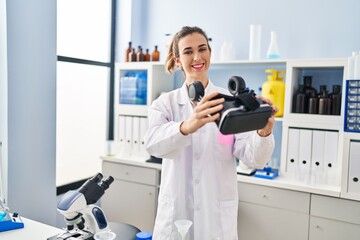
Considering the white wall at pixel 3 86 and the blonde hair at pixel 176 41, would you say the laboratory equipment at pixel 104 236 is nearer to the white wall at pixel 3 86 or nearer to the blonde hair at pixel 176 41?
the blonde hair at pixel 176 41

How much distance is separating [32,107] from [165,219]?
4.12ft

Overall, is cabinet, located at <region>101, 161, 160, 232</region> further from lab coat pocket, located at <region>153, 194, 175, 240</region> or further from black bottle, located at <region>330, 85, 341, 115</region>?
black bottle, located at <region>330, 85, 341, 115</region>

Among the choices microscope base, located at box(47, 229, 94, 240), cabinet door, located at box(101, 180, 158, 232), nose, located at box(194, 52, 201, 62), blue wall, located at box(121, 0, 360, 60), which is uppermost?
blue wall, located at box(121, 0, 360, 60)

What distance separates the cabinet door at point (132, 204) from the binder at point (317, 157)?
47.4 inches

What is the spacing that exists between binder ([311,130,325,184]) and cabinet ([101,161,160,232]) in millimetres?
1169

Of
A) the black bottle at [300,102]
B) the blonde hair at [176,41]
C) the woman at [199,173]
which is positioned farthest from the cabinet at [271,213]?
the blonde hair at [176,41]

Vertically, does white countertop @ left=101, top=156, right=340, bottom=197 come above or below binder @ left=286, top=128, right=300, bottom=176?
below

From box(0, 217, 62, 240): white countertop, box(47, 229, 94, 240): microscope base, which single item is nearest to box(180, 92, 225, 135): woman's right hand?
box(47, 229, 94, 240): microscope base

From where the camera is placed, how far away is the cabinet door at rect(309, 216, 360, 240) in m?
2.03

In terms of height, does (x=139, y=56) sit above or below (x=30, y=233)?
above

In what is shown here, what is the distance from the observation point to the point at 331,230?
2.08 meters

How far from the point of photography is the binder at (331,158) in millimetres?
2201

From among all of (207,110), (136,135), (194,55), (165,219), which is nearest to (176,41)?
(194,55)

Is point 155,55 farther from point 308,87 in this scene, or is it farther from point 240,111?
point 240,111
